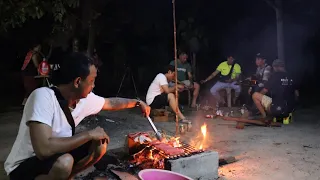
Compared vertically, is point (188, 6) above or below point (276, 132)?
above

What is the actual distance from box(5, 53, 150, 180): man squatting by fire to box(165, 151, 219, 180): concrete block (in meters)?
1.48

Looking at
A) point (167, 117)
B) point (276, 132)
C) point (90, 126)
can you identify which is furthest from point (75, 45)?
point (276, 132)

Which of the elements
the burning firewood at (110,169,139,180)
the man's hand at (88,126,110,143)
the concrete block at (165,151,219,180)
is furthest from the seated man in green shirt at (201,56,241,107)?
the man's hand at (88,126,110,143)

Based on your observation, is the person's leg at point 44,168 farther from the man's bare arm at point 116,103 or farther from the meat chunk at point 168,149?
the meat chunk at point 168,149

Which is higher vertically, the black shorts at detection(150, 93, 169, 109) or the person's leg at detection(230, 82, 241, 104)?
the person's leg at detection(230, 82, 241, 104)

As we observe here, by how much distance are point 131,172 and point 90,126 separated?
124 inches

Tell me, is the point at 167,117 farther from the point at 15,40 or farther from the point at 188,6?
the point at 15,40

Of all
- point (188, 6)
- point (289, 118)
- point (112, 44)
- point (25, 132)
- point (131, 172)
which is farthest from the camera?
point (112, 44)

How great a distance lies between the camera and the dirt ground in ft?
17.8

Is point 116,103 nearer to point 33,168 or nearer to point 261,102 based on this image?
point 33,168

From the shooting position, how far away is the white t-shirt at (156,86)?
29.0 ft

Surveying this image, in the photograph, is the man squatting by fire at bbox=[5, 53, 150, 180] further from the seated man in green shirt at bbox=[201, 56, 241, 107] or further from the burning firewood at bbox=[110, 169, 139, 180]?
the seated man in green shirt at bbox=[201, 56, 241, 107]

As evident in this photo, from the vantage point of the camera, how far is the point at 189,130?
8.02 metres

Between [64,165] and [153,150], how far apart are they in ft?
7.17
